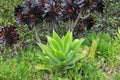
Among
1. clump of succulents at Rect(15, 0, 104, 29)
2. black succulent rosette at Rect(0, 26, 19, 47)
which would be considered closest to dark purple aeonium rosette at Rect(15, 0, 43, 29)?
clump of succulents at Rect(15, 0, 104, 29)

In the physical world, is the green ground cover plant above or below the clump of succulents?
below

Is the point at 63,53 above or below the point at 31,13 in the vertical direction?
below

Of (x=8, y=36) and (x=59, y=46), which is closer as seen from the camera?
(x=59, y=46)

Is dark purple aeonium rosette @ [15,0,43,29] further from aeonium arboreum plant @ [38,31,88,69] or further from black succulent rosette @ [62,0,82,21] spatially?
aeonium arboreum plant @ [38,31,88,69]

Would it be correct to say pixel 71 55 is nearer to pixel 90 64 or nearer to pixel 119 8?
pixel 90 64

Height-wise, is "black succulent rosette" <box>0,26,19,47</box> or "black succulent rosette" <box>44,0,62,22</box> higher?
"black succulent rosette" <box>44,0,62,22</box>

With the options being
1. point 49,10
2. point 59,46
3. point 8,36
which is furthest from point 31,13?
point 59,46

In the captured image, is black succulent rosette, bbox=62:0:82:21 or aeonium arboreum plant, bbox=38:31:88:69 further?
black succulent rosette, bbox=62:0:82:21

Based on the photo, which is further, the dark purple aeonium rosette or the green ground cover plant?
the dark purple aeonium rosette

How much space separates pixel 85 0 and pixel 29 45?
1.14 meters

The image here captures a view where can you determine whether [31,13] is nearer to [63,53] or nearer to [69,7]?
[69,7]

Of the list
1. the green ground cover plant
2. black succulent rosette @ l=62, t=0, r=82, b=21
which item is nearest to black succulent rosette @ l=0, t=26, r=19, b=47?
the green ground cover plant

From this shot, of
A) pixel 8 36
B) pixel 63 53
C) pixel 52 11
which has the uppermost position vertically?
pixel 52 11

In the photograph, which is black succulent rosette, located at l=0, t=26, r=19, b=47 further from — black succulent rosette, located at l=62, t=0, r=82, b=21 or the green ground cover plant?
black succulent rosette, located at l=62, t=0, r=82, b=21
